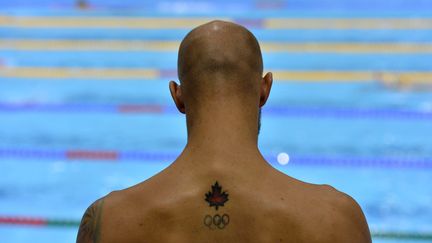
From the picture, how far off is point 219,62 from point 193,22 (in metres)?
7.12

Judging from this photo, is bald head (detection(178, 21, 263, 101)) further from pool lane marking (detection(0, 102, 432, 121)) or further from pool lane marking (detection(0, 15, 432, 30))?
pool lane marking (detection(0, 15, 432, 30))

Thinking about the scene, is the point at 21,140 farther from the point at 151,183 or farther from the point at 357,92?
the point at 151,183

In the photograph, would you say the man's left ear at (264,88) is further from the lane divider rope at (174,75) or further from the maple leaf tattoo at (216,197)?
the lane divider rope at (174,75)

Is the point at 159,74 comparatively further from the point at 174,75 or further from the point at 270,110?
the point at 270,110

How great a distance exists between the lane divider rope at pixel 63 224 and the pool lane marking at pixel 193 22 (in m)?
4.00

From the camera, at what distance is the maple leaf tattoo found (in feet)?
5.07

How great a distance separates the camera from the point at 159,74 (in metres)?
7.43

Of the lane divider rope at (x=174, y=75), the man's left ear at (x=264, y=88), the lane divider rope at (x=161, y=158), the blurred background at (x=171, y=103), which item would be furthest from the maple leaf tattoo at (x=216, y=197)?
the lane divider rope at (x=174, y=75)

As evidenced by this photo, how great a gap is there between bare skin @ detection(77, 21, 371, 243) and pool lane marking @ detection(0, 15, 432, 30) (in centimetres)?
687

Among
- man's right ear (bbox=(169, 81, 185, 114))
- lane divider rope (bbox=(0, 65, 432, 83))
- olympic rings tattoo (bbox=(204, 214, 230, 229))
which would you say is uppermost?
lane divider rope (bbox=(0, 65, 432, 83))

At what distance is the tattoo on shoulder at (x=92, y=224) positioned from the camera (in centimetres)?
162

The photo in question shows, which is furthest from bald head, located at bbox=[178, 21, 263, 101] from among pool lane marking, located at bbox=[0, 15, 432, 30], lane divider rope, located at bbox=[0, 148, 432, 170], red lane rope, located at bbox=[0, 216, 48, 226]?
pool lane marking, located at bbox=[0, 15, 432, 30]

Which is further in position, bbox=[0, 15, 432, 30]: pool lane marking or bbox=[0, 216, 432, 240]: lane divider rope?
bbox=[0, 15, 432, 30]: pool lane marking

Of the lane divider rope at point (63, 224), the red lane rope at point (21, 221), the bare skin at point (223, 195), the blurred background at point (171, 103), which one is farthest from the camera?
the blurred background at point (171, 103)
